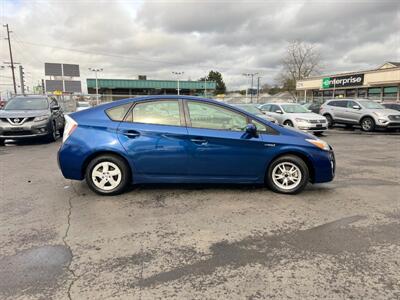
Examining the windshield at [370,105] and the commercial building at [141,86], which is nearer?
the windshield at [370,105]

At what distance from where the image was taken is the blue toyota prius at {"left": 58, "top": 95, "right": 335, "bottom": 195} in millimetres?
4887

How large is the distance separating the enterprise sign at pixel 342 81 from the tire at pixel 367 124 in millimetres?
23829

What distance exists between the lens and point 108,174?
498cm

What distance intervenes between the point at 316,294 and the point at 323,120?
41.0ft

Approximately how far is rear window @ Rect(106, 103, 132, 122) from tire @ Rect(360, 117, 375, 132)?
1410 cm

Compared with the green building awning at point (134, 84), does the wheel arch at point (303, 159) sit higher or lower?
lower

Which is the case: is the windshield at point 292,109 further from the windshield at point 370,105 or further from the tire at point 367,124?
the windshield at point 370,105

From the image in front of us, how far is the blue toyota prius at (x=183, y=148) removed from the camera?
16.0 ft

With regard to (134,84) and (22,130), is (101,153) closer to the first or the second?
(22,130)

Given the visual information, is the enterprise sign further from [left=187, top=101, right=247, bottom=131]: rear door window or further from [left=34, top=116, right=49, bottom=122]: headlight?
[left=187, top=101, right=247, bottom=131]: rear door window

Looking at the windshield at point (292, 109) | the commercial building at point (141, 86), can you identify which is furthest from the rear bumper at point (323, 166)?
the commercial building at point (141, 86)

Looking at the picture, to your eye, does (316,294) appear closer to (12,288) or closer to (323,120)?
(12,288)

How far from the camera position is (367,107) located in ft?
52.2

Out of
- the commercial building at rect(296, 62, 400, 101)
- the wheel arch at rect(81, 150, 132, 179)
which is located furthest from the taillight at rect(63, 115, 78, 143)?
the commercial building at rect(296, 62, 400, 101)
